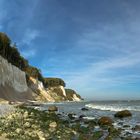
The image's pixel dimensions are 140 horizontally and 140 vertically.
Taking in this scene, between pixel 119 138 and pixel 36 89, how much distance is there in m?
94.6

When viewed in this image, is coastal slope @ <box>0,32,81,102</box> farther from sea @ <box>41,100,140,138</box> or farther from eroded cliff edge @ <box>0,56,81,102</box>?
sea @ <box>41,100,140,138</box>

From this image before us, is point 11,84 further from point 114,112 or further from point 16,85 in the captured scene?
point 114,112

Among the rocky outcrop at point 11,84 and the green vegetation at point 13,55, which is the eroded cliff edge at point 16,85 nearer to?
the rocky outcrop at point 11,84

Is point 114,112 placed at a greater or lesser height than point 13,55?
lesser

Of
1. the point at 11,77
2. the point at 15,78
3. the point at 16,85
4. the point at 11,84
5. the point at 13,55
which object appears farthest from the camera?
the point at 13,55

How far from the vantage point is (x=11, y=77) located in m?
79.6

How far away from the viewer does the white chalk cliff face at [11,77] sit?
71350 mm

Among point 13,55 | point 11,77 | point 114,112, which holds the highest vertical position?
point 13,55

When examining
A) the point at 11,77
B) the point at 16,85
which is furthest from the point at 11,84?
the point at 16,85

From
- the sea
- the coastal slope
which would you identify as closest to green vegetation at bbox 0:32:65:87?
the coastal slope

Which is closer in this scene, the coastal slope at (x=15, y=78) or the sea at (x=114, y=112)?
the sea at (x=114, y=112)

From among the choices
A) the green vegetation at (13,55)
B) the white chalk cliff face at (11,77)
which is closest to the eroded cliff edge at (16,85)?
the white chalk cliff face at (11,77)

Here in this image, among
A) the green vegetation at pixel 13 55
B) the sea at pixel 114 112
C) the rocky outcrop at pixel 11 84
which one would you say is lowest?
the sea at pixel 114 112

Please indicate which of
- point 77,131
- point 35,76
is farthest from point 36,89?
point 77,131
